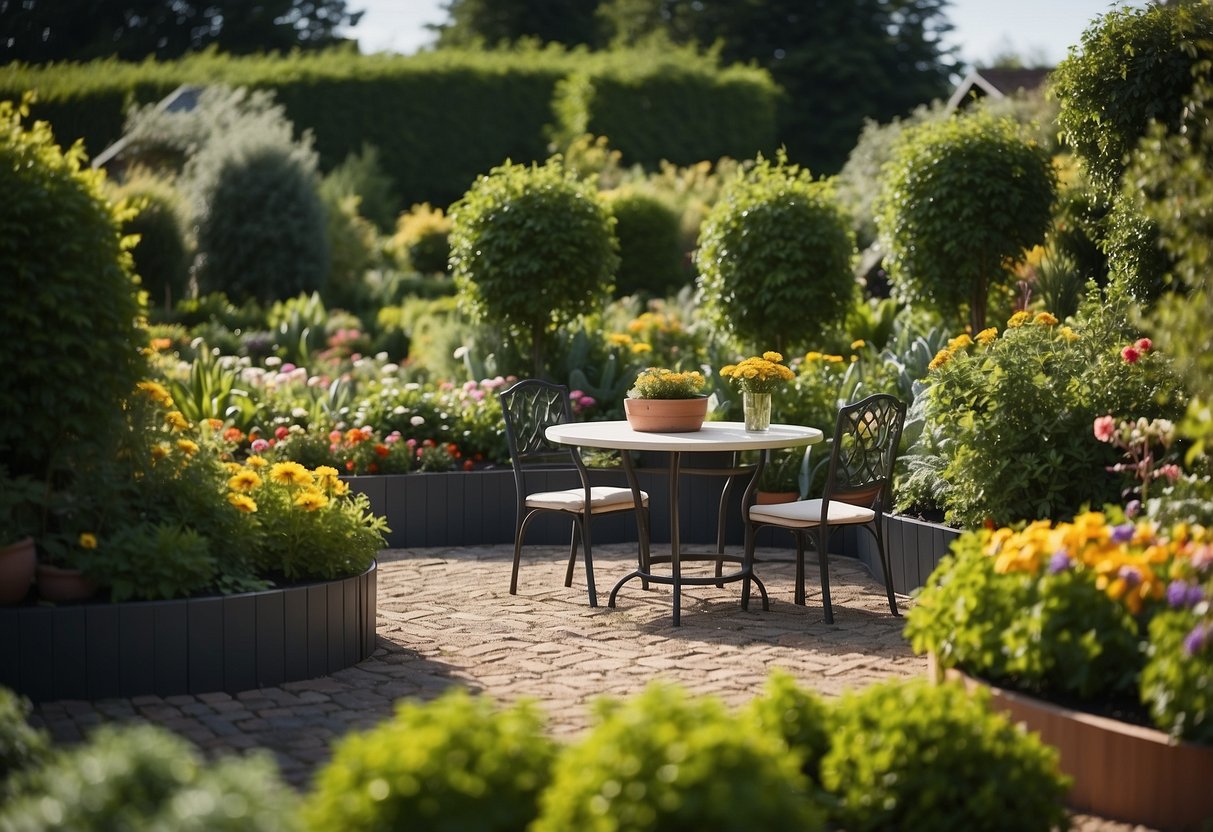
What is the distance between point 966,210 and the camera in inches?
354

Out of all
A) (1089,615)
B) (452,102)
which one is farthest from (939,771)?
(452,102)

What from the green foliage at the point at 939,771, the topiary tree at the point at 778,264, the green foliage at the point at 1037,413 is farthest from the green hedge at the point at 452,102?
the green foliage at the point at 939,771

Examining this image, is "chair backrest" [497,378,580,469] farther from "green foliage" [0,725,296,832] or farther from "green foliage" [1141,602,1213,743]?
"green foliage" [0,725,296,832]

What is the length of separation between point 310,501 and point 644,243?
1276 cm

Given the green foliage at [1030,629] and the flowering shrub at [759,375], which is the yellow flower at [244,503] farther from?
the green foliage at [1030,629]

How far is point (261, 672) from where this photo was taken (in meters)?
4.91

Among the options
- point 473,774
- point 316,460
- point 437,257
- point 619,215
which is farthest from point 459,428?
point 437,257

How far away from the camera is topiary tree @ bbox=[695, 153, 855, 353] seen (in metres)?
9.38

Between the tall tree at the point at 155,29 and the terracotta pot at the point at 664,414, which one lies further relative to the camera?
the tall tree at the point at 155,29

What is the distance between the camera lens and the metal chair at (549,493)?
6.45 metres

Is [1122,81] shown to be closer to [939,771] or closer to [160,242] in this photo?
[939,771]

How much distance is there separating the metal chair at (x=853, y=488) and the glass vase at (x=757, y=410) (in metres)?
0.39

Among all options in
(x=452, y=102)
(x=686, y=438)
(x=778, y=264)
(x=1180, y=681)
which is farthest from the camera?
(x=452, y=102)

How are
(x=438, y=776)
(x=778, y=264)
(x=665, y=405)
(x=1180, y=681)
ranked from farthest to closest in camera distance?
(x=778, y=264), (x=665, y=405), (x=1180, y=681), (x=438, y=776)
